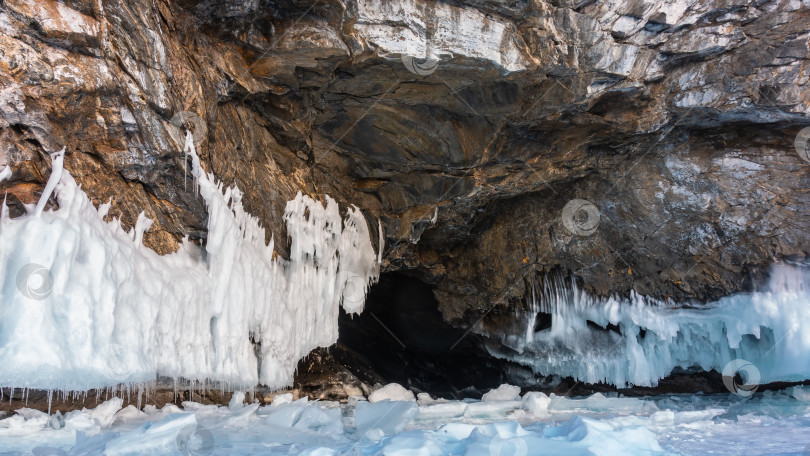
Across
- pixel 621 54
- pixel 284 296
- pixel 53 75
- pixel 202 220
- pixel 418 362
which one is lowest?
pixel 418 362

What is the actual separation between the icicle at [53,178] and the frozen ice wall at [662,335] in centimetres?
900

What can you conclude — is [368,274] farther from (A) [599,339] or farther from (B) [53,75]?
(B) [53,75]

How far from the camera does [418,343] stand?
44.3 ft

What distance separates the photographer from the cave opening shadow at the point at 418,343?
40.9ft

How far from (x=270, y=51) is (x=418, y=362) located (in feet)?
30.0

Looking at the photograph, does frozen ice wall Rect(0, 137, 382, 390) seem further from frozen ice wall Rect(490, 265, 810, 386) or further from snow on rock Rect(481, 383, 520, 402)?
frozen ice wall Rect(490, 265, 810, 386)

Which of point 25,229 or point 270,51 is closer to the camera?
point 25,229

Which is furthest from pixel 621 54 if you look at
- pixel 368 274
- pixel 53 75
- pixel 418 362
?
pixel 418 362

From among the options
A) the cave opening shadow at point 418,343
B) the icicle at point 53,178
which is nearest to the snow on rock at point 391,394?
the cave opening shadow at point 418,343

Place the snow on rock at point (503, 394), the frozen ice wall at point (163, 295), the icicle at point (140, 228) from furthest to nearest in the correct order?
the snow on rock at point (503, 394) < the icicle at point (140, 228) < the frozen ice wall at point (163, 295)

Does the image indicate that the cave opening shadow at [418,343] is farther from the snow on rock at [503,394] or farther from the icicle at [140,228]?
the icicle at [140,228]

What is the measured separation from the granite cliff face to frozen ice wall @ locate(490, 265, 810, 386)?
1.44ft

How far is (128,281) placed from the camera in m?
5.30

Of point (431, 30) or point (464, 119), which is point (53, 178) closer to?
point (431, 30)
